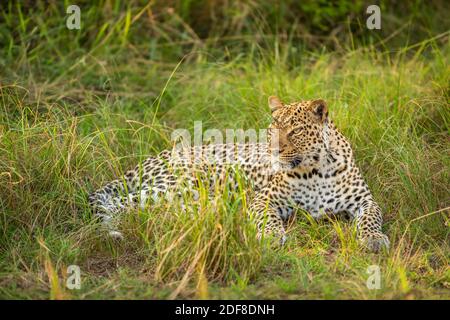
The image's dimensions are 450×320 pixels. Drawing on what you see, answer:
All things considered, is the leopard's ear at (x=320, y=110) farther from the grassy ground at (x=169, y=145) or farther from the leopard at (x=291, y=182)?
the grassy ground at (x=169, y=145)

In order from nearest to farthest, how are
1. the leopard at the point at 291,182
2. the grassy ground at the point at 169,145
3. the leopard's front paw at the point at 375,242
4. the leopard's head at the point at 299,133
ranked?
the grassy ground at the point at 169,145, the leopard's front paw at the point at 375,242, the leopard at the point at 291,182, the leopard's head at the point at 299,133

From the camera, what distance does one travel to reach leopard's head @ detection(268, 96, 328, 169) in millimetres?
8008

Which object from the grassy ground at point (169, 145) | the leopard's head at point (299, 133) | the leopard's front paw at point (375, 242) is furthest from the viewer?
the leopard's head at point (299, 133)

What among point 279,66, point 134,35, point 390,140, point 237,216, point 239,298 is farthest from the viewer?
point 134,35

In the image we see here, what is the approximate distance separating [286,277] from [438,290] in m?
1.21

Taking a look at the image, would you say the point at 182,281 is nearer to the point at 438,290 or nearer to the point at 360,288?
the point at 360,288

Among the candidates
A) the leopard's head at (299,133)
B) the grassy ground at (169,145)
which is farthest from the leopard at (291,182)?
the grassy ground at (169,145)

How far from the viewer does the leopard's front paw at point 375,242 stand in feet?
24.6

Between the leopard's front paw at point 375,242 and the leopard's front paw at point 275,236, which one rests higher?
the leopard's front paw at point 275,236

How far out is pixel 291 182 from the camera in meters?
8.37

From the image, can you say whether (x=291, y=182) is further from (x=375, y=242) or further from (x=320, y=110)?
(x=375, y=242)

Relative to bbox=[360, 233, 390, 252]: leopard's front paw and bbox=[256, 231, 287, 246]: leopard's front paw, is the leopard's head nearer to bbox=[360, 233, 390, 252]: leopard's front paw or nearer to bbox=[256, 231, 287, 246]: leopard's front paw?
bbox=[256, 231, 287, 246]: leopard's front paw
